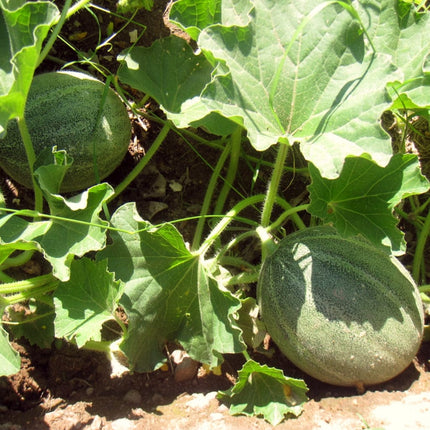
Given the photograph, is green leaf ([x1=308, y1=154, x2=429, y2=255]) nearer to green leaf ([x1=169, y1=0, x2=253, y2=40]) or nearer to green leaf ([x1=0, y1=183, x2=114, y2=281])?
green leaf ([x1=169, y1=0, x2=253, y2=40])

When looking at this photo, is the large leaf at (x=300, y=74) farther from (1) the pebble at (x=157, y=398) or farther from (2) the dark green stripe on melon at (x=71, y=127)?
(1) the pebble at (x=157, y=398)

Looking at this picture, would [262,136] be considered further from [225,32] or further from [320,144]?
[225,32]

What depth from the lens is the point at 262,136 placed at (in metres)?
1.78

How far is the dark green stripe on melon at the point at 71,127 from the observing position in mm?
2244

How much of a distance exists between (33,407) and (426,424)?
1.42 meters

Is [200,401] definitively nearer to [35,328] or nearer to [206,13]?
[35,328]

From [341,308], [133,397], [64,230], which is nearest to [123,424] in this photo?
[133,397]

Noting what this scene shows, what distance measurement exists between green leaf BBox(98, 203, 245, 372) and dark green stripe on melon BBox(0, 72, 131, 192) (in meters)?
0.41

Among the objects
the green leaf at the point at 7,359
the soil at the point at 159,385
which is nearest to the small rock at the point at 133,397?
the soil at the point at 159,385

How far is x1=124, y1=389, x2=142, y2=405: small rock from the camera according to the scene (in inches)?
86.6

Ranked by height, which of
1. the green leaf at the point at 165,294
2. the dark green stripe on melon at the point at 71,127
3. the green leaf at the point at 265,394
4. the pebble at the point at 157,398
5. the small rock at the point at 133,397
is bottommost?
the pebble at the point at 157,398

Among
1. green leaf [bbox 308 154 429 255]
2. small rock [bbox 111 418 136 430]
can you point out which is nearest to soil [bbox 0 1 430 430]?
small rock [bbox 111 418 136 430]

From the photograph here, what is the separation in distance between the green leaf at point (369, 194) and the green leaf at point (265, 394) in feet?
1.82

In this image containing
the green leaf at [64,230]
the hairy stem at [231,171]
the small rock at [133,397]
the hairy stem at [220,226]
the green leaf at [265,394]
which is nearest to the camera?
the green leaf at [64,230]
